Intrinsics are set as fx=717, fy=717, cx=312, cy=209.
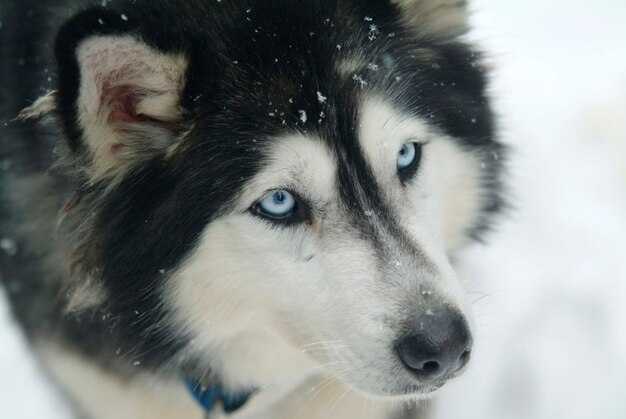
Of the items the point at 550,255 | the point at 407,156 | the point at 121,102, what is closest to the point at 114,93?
the point at 121,102

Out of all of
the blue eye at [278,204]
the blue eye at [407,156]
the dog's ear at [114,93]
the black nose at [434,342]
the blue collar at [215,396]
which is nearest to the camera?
the dog's ear at [114,93]

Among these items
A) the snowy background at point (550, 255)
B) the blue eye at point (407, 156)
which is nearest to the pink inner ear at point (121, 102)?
the blue eye at point (407, 156)

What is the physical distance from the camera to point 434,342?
162 cm

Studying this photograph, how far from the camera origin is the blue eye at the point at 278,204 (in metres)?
1.76

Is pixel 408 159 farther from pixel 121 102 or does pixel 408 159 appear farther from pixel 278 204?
pixel 121 102

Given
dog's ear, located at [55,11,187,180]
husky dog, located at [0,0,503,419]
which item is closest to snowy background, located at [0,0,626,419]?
husky dog, located at [0,0,503,419]

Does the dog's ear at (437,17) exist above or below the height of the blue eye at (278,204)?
above

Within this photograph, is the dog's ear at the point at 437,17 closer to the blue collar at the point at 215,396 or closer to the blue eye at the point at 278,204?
the blue eye at the point at 278,204

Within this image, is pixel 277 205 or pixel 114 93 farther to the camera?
pixel 277 205

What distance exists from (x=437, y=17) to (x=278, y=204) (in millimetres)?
749

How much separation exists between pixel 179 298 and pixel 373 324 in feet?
1.78

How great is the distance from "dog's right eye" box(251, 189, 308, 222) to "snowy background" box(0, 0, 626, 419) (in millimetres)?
754

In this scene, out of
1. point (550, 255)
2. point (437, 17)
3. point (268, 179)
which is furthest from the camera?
point (550, 255)

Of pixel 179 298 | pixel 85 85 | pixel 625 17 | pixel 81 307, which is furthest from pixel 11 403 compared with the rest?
pixel 625 17
